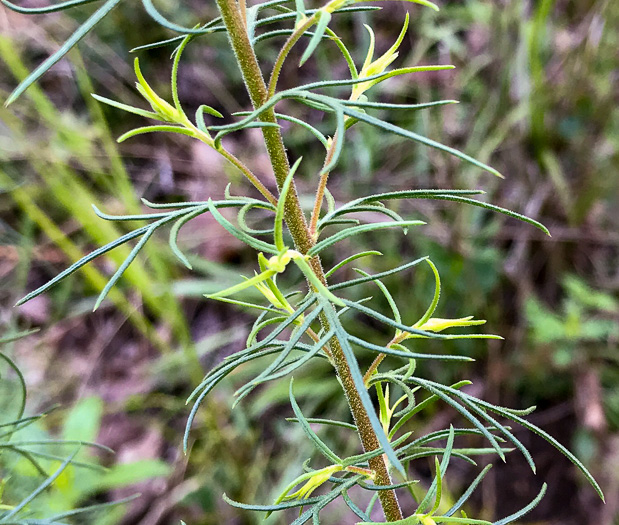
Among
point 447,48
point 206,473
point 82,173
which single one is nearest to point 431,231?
point 447,48

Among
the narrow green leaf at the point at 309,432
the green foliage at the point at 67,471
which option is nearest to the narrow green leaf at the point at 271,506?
the narrow green leaf at the point at 309,432

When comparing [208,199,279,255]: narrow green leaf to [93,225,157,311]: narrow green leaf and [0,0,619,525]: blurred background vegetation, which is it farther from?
[0,0,619,525]: blurred background vegetation

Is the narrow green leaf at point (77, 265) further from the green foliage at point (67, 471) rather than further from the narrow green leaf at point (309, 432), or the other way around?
the green foliage at point (67, 471)

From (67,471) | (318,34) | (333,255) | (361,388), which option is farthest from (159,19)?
(333,255)

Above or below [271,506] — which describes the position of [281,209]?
above

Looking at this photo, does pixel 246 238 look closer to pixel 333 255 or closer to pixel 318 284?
pixel 318 284
